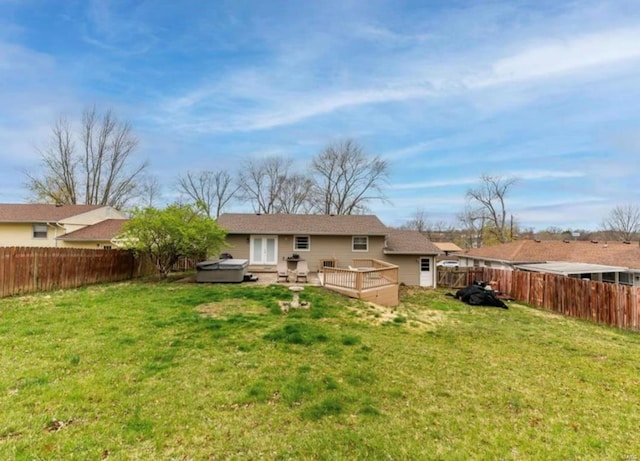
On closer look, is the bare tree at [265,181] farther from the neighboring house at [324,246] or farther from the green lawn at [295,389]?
the green lawn at [295,389]

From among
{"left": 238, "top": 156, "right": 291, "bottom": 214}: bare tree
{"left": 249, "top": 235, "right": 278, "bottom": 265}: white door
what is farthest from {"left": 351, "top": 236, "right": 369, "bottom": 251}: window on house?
{"left": 238, "top": 156, "right": 291, "bottom": 214}: bare tree

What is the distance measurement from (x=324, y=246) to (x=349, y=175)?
695 inches

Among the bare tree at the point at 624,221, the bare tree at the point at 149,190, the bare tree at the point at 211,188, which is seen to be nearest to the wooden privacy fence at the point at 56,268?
the bare tree at the point at 149,190

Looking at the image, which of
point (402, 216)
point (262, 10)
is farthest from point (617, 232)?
point (262, 10)

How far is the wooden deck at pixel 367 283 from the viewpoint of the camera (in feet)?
36.5

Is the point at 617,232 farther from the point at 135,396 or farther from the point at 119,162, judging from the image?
the point at 119,162

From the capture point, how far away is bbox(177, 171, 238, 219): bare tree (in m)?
36.2

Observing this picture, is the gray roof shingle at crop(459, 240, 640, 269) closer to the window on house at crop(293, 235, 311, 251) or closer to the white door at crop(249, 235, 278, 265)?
the window on house at crop(293, 235, 311, 251)

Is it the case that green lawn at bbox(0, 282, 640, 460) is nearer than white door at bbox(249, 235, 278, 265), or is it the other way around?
green lawn at bbox(0, 282, 640, 460)

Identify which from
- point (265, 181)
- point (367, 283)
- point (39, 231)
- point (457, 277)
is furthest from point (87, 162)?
point (457, 277)

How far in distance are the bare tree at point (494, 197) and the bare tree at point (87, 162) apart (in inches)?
1562

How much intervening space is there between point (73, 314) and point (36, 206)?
2091 cm

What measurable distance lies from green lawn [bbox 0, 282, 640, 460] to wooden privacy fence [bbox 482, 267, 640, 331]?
364 cm

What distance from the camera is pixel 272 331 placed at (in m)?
6.45
